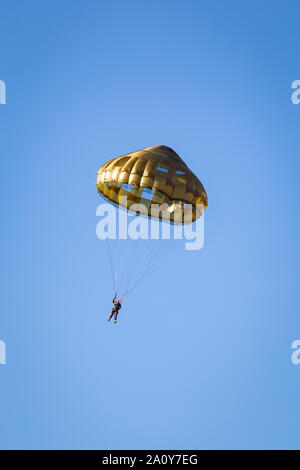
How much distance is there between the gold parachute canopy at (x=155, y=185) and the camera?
117ft

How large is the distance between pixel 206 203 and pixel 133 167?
454 cm

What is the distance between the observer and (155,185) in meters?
35.4

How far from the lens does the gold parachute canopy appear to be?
35625 mm
